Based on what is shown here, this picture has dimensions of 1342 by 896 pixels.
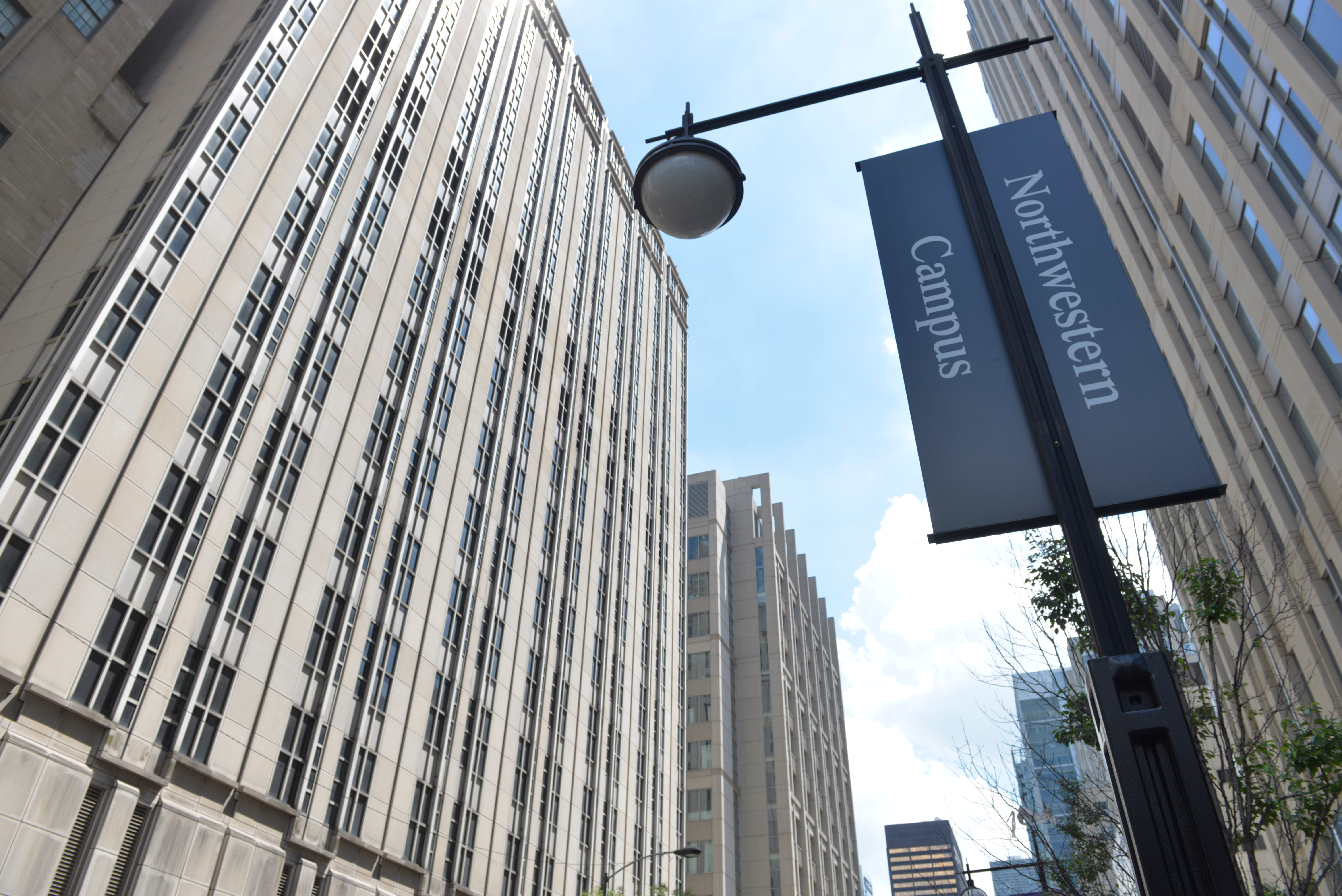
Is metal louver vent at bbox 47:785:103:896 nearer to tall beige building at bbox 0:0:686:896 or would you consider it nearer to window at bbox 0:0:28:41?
tall beige building at bbox 0:0:686:896

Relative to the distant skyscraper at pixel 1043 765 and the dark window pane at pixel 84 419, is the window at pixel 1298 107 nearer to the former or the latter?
the distant skyscraper at pixel 1043 765

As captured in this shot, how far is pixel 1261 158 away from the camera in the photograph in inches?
824

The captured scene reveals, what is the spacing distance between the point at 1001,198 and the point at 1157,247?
2813 cm

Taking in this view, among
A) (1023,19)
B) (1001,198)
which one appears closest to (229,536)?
(1001,198)

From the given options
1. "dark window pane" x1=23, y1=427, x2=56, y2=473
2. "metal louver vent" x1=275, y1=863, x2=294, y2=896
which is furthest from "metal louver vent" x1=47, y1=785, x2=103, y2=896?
"dark window pane" x1=23, y1=427, x2=56, y2=473

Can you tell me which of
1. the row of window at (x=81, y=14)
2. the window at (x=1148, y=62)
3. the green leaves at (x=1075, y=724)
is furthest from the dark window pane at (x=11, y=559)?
the window at (x=1148, y=62)

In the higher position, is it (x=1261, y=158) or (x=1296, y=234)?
(x=1261, y=158)

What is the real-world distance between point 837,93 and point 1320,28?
17.6 meters

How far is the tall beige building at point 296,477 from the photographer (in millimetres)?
20484

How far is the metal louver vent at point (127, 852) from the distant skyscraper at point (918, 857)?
102 metres

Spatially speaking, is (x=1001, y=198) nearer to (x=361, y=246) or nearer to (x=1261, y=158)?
(x=1261, y=158)

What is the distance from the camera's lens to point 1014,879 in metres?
67.1

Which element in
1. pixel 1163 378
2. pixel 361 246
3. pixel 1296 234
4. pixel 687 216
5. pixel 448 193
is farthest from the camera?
pixel 448 193

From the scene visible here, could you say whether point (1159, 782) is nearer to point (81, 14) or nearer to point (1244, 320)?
point (1244, 320)
